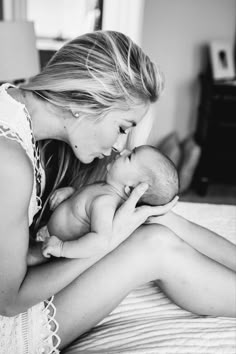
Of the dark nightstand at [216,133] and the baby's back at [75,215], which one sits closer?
the baby's back at [75,215]

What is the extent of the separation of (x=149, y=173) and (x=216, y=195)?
7.42 feet

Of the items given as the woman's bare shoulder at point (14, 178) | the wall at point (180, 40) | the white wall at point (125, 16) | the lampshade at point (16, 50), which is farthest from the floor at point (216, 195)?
the woman's bare shoulder at point (14, 178)

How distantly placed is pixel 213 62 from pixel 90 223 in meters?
2.37

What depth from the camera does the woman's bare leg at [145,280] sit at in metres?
0.95

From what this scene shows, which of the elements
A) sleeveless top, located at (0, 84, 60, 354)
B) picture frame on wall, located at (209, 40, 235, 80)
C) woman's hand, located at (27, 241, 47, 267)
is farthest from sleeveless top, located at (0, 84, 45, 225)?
picture frame on wall, located at (209, 40, 235, 80)

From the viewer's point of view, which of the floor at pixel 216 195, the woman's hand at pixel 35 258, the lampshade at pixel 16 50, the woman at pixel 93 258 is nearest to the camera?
the woman at pixel 93 258

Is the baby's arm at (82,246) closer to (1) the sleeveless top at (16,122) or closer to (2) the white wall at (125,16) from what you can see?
(1) the sleeveless top at (16,122)

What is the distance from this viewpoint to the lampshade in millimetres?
1979

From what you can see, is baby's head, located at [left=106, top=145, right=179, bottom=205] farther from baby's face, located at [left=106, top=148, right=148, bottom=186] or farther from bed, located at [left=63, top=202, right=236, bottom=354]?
bed, located at [left=63, top=202, right=236, bottom=354]

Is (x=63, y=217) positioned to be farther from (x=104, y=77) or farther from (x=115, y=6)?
(x=115, y=6)

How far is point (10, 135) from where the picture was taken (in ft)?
2.97

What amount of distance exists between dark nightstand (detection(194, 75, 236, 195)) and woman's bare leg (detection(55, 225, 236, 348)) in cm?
221

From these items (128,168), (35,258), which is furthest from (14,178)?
(128,168)

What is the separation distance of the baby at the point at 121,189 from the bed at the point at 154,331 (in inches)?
9.3
